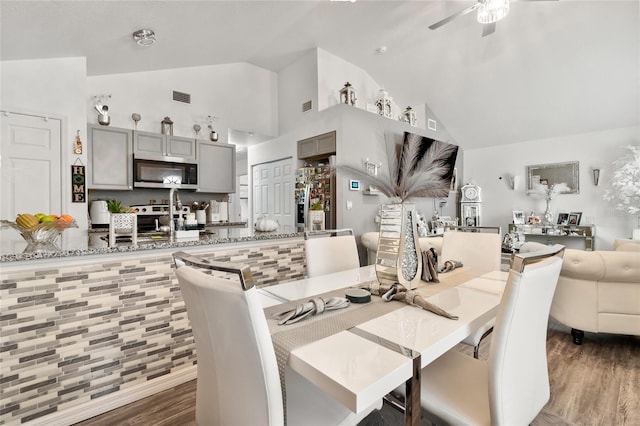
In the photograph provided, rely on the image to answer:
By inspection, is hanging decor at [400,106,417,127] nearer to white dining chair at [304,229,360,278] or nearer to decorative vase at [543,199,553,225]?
Result: decorative vase at [543,199,553,225]

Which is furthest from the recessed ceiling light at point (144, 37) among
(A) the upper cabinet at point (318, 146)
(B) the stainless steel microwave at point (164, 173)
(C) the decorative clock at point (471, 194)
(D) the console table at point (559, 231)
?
(D) the console table at point (559, 231)

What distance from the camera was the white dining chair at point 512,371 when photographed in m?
0.91

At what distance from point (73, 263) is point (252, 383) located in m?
1.40

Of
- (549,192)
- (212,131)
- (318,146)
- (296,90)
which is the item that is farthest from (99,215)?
(549,192)

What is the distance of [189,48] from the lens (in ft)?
11.8

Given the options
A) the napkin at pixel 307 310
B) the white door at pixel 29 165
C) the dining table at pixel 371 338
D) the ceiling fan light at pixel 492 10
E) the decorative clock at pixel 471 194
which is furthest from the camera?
the decorative clock at pixel 471 194

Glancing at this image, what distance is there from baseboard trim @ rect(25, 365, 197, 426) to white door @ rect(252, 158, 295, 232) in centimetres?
289

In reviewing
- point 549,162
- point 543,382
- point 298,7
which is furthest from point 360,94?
point 543,382

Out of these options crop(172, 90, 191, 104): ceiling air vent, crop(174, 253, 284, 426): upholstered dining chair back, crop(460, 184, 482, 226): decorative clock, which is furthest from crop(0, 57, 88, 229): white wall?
crop(460, 184, 482, 226): decorative clock

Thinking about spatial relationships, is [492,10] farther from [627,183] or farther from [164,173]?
[627,183]

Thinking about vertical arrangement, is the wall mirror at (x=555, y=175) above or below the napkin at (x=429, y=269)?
above

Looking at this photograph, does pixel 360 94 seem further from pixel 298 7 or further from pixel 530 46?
pixel 530 46

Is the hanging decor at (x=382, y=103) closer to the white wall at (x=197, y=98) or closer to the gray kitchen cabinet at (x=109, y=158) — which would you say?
the white wall at (x=197, y=98)

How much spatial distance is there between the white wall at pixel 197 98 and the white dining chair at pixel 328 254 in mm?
3543
